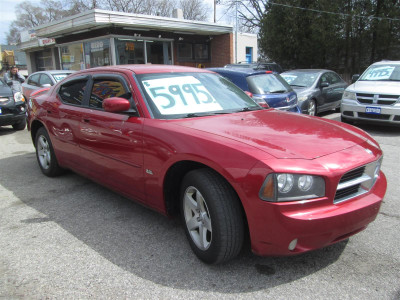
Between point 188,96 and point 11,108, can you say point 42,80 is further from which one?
point 188,96

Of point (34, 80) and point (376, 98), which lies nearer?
point (376, 98)

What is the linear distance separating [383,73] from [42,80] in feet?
32.4

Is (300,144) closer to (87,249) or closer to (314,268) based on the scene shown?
(314,268)

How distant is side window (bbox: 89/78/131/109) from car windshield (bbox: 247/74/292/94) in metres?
3.97

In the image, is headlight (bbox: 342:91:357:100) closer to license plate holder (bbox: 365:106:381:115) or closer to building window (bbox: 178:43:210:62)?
license plate holder (bbox: 365:106:381:115)

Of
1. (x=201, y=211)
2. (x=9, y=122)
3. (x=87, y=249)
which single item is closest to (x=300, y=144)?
(x=201, y=211)

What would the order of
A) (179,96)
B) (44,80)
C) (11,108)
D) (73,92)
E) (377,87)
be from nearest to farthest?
1. (179,96)
2. (73,92)
3. (377,87)
4. (11,108)
5. (44,80)

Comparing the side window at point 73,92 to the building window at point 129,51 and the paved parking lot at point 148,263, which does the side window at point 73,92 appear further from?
the building window at point 129,51

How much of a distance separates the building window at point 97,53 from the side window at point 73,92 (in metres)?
12.3

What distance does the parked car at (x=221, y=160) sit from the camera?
2238mm

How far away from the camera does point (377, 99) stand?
7.67m

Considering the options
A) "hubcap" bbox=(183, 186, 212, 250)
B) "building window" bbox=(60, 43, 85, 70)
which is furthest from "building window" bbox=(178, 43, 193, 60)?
"hubcap" bbox=(183, 186, 212, 250)

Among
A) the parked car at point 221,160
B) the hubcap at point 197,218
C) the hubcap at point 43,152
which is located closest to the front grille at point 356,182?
the parked car at point 221,160

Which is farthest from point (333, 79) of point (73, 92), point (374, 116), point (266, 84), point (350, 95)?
point (73, 92)
